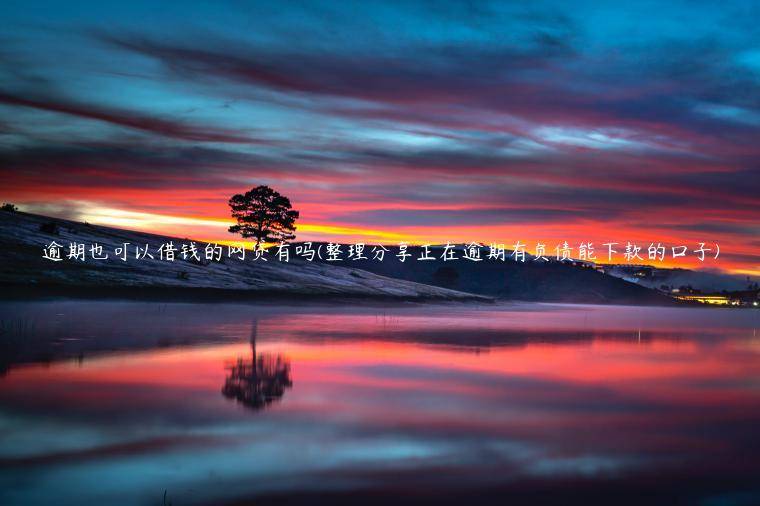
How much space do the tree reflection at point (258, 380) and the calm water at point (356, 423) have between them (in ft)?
0.35

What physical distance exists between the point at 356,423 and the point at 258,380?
6.08 metres

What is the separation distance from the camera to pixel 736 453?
1356cm

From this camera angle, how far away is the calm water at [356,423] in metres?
10.9

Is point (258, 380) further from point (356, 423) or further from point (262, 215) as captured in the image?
point (262, 215)

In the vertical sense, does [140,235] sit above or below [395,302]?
above

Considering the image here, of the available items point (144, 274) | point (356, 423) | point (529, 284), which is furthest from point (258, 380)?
point (529, 284)

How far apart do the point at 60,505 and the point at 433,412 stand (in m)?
8.95

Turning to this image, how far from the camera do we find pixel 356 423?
51.0 ft

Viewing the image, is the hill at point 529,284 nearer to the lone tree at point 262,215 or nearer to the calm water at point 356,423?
the lone tree at point 262,215

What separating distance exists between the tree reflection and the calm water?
11cm

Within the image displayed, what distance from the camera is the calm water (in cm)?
1094

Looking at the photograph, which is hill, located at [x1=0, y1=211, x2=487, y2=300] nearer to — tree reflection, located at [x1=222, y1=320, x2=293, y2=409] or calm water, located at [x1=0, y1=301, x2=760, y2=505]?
calm water, located at [x1=0, y1=301, x2=760, y2=505]

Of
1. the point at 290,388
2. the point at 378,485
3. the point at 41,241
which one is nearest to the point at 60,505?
the point at 378,485

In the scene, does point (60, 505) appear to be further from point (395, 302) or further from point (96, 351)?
point (395, 302)
